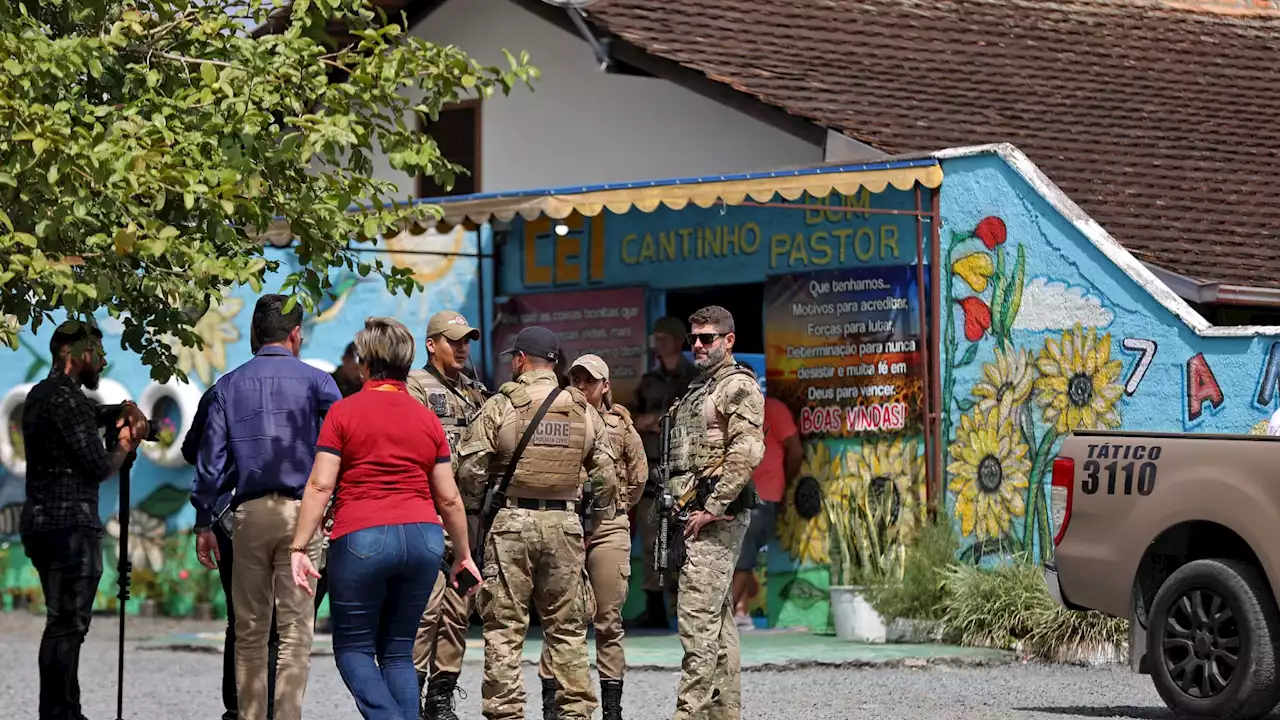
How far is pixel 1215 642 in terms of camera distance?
10.4 metres

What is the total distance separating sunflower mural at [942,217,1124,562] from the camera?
14266mm

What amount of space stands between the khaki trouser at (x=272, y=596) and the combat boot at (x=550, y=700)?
3.93 ft

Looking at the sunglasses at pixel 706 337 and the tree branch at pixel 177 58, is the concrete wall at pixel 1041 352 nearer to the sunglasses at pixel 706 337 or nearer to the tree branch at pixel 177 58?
the sunglasses at pixel 706 337

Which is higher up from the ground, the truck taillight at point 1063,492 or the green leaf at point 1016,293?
the green leaf at point 1016,293

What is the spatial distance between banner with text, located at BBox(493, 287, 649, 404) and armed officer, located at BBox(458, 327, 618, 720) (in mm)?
6943

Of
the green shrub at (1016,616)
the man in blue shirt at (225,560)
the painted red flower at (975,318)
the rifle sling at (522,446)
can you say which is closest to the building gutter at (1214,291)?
the painted red flower at (975,318)

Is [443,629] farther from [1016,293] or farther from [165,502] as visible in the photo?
[165,502]

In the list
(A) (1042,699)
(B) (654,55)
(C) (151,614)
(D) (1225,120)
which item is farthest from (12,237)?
(D) (1225,120)

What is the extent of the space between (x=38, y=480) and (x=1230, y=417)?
7402mm

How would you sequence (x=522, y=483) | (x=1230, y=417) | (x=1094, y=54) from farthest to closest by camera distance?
1. (x=1094, y=54)
2. (x=1230, y=417)
3. (x=522, y=483)

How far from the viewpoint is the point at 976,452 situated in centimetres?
1459

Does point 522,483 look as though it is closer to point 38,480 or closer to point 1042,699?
point 38,480


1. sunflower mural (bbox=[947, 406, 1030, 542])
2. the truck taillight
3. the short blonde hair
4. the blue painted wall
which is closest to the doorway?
the blue painted wall

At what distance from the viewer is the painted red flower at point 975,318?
48.0ft
